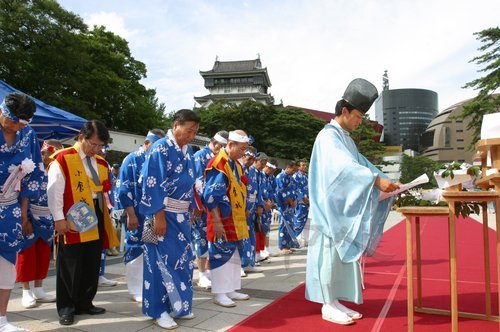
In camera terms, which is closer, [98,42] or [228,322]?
[228,322]

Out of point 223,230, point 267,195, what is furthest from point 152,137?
point 267,195

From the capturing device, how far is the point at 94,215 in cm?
360

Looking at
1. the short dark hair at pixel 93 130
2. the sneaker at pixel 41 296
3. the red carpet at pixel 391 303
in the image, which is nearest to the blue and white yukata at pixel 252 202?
the red carpet at pixel 391 303

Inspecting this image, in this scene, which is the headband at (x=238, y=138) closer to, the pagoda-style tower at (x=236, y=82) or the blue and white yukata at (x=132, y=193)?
the blue and white yukata at (x=132, y=193)

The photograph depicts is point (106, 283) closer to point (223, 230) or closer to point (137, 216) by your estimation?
point (137, 216)

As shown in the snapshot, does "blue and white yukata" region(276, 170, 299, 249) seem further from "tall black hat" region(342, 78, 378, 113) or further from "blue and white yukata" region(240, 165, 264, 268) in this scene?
"tall black hat" region(342, 78, 378, 113)

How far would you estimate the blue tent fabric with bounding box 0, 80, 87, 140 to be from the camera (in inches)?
257

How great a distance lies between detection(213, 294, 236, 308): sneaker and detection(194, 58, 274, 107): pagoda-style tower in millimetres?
47359

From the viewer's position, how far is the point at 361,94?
350cm

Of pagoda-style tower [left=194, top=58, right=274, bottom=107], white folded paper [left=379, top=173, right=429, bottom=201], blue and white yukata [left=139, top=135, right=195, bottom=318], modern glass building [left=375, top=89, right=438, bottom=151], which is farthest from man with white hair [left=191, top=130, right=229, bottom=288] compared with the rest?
modern glass building [left=375, top=89, right=438, bottom=151]

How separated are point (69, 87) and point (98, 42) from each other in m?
6.20

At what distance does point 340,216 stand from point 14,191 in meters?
2.69

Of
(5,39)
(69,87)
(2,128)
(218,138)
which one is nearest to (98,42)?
(69,87)

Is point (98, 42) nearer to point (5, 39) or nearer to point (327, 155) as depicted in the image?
point (5, 39)
